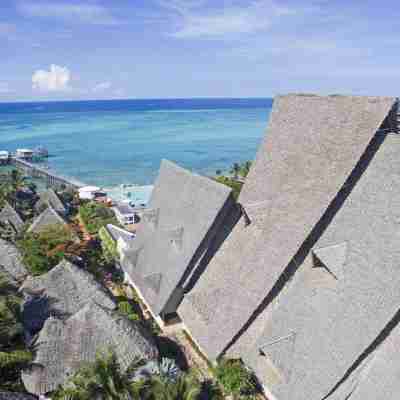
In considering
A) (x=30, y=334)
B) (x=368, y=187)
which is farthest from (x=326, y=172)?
(x=30, y=334)

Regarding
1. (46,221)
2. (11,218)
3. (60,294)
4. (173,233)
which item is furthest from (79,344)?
(11,218)

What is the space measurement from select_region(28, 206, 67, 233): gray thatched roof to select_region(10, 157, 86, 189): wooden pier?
3063cm

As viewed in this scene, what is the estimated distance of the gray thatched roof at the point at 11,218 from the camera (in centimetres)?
4167

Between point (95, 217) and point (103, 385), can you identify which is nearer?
point (103, 385)

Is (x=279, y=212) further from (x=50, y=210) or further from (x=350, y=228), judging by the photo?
(x=50, y=210)

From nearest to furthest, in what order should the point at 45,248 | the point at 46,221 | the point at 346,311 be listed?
the point at 346,311
the point at 45,248
the point at 46,221

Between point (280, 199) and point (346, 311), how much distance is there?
584 cm

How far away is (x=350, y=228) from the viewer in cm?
1491

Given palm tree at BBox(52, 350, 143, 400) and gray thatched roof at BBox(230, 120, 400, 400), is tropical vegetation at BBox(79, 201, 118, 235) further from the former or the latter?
gray thatched roof at BBox(230, 120, 400, 400)

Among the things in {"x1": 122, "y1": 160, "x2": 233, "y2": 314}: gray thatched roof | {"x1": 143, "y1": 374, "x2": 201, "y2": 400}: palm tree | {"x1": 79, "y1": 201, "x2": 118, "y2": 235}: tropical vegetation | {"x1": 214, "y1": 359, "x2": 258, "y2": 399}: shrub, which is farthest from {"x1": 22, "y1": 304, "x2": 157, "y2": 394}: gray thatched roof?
{"x1": 79, "y1": 201, "x2": 118, "y2": 235}: tropical vegetation

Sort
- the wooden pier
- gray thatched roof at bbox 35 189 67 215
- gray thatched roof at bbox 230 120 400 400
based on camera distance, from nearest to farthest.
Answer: gray thatched roof at bbox 230 120 400 400, gray thatched roof at bbox 35 189 67 215, the wooden pier

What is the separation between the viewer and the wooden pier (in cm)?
7430

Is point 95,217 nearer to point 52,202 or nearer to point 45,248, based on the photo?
point 52,202

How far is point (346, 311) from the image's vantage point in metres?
13.7
